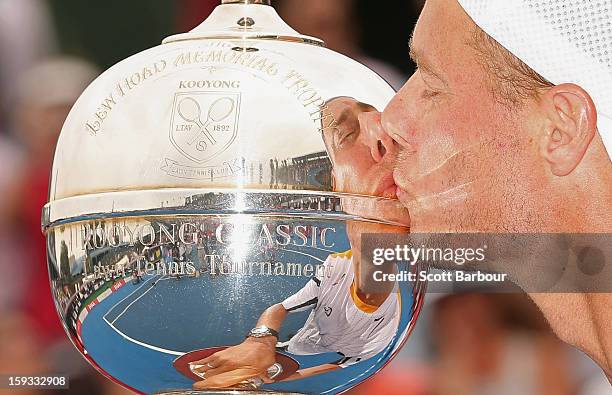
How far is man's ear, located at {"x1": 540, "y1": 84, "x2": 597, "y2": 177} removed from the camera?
2.92ft

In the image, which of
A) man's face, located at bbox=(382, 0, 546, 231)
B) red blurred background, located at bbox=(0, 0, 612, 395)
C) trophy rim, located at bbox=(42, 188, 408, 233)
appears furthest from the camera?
red blurred background, located at bbox=(0, 0, 612, 395)

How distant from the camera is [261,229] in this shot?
800 millimetres

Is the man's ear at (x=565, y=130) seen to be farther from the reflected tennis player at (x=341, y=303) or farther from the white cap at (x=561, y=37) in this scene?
the reflected tennis player at (x=341, y=303)

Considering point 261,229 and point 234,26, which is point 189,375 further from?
point 234,26

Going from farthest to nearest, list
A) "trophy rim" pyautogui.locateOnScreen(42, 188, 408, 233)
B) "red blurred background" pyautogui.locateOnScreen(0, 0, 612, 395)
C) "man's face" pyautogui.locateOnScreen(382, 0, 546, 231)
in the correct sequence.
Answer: "red blurred background" pyautogui.locateOnScreen(0, 0, 612, 395) < "man's face" pyautogui.locateOnScreen(382, 0, 546, 231) < "trophy rim" pyautogui.locateOnScreen(42, 188, 408, 233)

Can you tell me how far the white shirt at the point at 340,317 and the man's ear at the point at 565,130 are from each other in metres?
0.16

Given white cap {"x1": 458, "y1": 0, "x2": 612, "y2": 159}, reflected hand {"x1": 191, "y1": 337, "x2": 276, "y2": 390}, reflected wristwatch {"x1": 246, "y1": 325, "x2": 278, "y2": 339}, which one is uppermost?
white cap {"x1": 458, "y1": 0, "x2": 612, "y2": 159}

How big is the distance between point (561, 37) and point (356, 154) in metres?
0.17

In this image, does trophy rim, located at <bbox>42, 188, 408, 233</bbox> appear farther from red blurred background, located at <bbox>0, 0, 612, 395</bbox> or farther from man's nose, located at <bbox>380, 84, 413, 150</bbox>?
red blurred background, located at <bbox>0, 0, 612, 395</bbox>

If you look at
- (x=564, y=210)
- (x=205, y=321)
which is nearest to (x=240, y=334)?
(x=205, y=321)

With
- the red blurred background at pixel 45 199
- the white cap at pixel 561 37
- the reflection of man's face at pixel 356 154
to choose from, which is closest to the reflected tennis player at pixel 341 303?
the reflection of man's face at pixel 356 154

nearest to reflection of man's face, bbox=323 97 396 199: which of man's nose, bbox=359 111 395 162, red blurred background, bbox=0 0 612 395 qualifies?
man's nose, bbox=359 111 395 162

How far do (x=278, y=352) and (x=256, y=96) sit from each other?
171 millimetres

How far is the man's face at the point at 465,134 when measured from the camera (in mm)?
907
